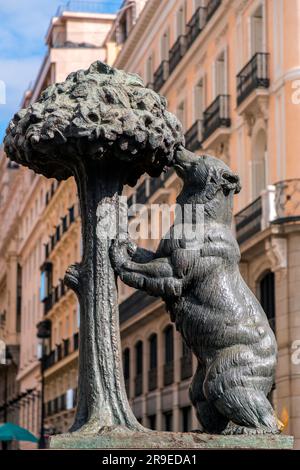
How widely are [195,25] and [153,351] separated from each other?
1074cm

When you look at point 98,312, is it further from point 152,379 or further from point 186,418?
point 152,379

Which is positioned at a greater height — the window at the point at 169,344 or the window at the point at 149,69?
the window at the point at 149,69

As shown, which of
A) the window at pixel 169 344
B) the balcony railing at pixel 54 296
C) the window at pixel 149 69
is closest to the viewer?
the window at pixel 169 344

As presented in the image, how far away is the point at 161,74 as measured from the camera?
1585 inches

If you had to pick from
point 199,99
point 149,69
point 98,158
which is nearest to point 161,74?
point 149,69

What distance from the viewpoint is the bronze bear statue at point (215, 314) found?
7.47 metres

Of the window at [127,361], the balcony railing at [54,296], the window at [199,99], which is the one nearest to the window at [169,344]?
the window at [127,361]

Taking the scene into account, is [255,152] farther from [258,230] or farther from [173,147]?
[173,147]

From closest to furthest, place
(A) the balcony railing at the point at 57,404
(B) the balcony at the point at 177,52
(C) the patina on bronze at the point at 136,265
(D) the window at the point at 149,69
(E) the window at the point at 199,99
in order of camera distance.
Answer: (C) the patina on bronze at the point at 136,265, (E) the window at the point at 199,99, (B) the balcony at the point at 177,52, (D) the window at the point at 149,69, (A) the balcony railing at the point at 57,404

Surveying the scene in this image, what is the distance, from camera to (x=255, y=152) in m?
30.0

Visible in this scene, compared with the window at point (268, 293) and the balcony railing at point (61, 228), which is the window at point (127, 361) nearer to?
the balcony railing at point (61, 228)

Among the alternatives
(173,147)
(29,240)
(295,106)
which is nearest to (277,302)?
(295,106)

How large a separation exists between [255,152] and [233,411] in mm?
22878

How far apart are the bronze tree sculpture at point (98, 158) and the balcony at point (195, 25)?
2803 cm
